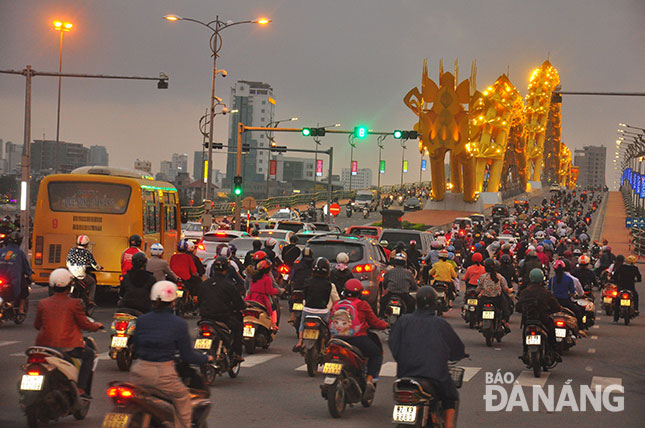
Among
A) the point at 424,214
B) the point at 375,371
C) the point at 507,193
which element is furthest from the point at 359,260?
the point at 507,193

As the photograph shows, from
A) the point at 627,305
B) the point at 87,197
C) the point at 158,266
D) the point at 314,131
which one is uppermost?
the point at 314,131

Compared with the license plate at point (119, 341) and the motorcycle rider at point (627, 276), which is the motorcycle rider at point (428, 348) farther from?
the motorcycle rider at point (627, 276)

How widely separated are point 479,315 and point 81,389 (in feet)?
34.5

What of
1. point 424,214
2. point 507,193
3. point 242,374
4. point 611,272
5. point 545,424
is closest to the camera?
point 545,424

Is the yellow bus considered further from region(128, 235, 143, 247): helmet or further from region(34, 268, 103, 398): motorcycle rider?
region(34, 268, 103, 398): motorcycle rider

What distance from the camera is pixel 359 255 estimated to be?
68.3ft

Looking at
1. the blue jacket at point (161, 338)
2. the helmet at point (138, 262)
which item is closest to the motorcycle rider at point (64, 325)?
the blue jacket at point (161, 338)

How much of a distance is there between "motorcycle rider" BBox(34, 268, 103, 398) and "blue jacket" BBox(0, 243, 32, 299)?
8205mm

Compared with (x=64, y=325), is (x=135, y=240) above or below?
above

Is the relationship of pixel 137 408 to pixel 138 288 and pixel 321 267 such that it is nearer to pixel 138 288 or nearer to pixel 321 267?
pixel 138 288

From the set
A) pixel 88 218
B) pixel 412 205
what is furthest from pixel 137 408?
pixel 412 205

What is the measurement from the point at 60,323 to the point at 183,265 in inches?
362

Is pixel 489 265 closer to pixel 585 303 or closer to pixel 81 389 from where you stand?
pixel 585 303

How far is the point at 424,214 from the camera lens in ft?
309
